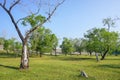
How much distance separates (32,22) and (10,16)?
44.5 m

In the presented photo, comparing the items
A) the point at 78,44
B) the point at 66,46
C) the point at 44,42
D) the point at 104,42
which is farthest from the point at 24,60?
the point at 78,44

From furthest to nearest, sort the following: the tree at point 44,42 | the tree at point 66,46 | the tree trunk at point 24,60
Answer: the tree at point 66,46
the tree at point 44,42
the tree trunk at point 24,60

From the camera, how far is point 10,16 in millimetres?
25938

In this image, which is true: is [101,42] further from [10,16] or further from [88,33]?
[10,16]

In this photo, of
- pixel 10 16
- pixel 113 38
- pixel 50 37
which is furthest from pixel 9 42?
pixel 10 16

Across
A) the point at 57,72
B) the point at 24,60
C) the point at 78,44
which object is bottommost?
the point at 57,72

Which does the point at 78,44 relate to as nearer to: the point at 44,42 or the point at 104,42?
the point at 44,42

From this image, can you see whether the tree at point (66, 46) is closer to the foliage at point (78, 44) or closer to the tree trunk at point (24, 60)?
the foliage at point (78, 44)

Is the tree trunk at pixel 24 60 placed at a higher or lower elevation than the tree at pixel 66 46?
lower

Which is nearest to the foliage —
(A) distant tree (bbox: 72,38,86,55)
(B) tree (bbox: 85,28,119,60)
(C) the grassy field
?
(A) distant tree (bbox: 72,38,86,55)

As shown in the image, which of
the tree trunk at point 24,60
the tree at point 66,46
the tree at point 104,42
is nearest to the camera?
the tree trunk at point 24,60

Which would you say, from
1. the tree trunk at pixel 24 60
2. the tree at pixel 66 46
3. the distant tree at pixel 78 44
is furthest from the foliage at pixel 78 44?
the tree trunk at pixel 24 60

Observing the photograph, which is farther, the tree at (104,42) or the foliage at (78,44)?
the foliage at (78,44)

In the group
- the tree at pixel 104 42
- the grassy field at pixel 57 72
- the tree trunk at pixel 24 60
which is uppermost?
the tree at pixel 104 42
